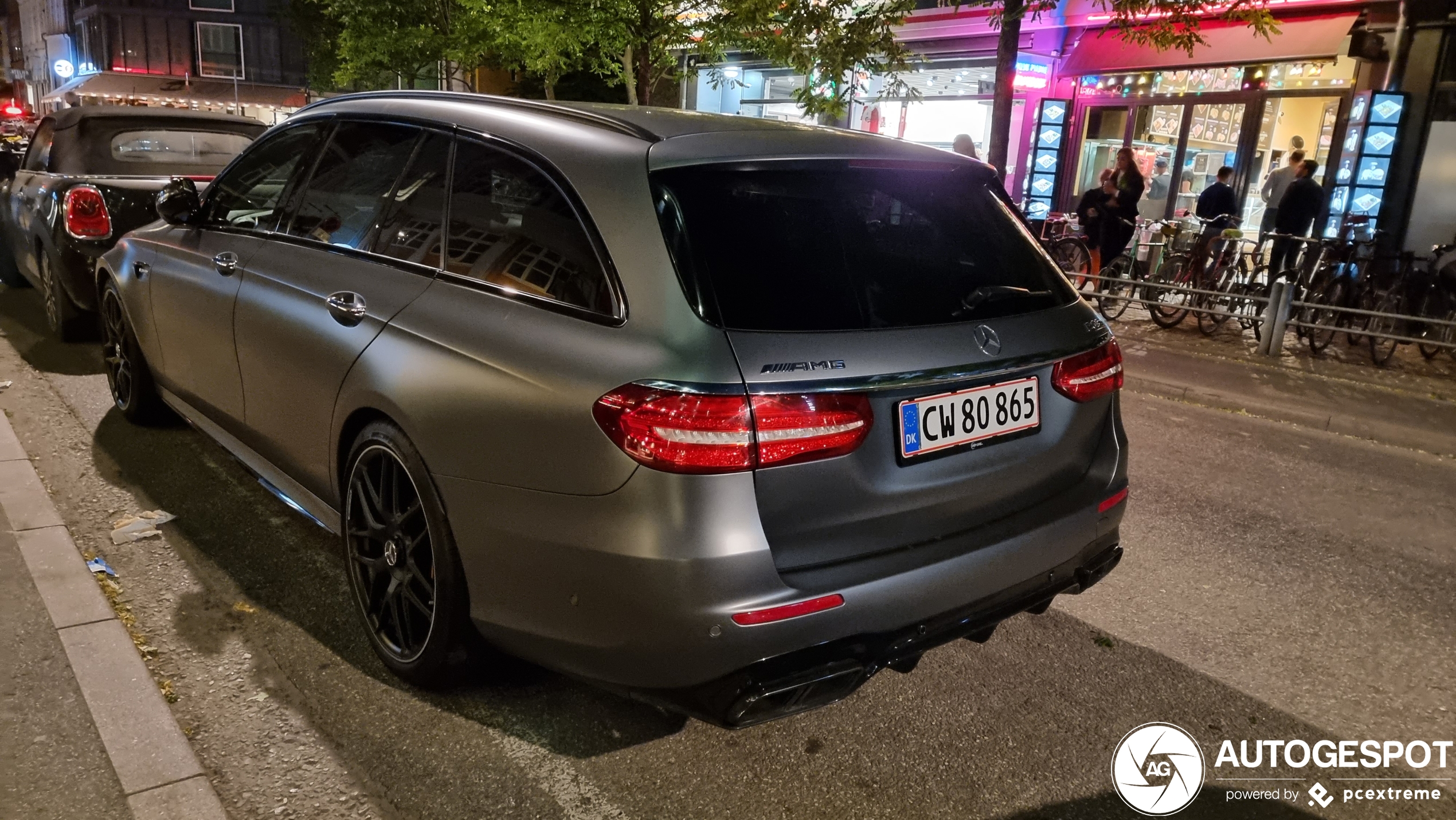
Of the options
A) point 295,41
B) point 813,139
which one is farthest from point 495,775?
point 295,41

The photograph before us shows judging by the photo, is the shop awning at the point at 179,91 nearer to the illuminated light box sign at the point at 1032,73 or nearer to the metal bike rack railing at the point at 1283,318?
the illuminated light box sign at the point at 1032,73

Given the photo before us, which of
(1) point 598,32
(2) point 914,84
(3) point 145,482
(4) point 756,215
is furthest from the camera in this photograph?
(2) point 914,84

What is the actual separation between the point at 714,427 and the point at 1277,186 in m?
13.3

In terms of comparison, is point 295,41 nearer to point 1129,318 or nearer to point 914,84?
point 914,84

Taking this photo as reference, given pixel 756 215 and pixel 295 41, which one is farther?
pixel 295 41

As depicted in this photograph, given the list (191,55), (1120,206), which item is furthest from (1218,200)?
(191,55)

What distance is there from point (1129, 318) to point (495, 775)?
10.6 meters

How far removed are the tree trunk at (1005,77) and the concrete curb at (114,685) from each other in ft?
26.3

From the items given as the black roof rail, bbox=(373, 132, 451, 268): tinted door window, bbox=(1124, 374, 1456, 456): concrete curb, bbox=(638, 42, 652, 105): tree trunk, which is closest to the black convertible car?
the black roof rail

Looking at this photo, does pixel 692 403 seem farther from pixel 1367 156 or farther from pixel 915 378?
pixel 1367 156

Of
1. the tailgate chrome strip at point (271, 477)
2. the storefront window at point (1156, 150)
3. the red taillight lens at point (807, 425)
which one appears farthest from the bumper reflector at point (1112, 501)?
the storefront window at point (1156, 150)

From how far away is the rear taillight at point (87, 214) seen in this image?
6547 mm

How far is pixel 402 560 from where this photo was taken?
9.77 ft

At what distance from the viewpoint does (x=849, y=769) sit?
2.77 m
